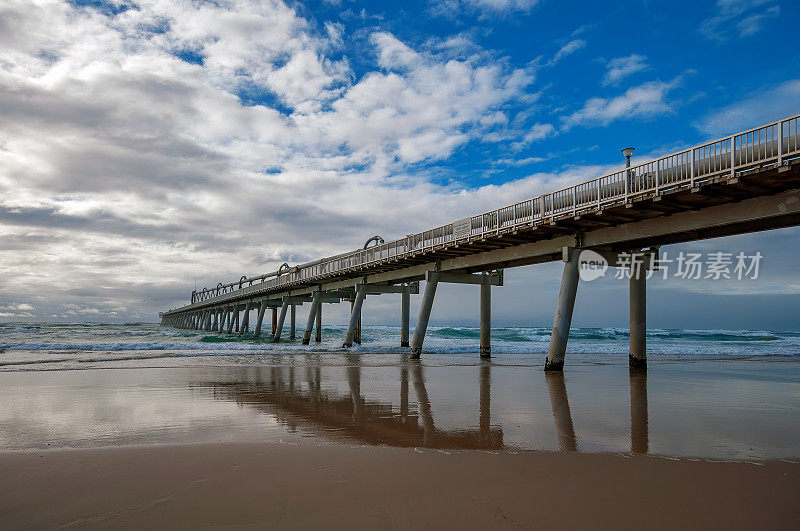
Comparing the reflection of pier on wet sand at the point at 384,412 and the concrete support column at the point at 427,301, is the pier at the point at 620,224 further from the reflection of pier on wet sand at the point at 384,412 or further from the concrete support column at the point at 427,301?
the reflection of pier on wet sand at the point at 384,412

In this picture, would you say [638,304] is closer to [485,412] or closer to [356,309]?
[485,412]

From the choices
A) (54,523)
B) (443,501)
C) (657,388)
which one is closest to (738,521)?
(443,501)

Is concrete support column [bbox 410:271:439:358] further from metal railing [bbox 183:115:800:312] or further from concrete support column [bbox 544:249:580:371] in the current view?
concrete support column [bbox 544:249:580:371]

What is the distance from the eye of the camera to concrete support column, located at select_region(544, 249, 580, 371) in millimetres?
17938

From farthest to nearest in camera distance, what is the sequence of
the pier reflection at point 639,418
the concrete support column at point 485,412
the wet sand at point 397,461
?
the concrete support column at point 485,412
the pier reflection at point 639,418
the wet sand at point 397,461

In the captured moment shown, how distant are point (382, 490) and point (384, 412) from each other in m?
4.22

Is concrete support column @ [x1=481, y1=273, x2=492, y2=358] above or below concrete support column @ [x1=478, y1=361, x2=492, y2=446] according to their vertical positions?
above

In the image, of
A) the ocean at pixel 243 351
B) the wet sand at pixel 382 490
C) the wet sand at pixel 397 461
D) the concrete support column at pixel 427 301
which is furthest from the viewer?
the concrete support column at pixel 427 301

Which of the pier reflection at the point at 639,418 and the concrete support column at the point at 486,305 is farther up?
the concrete support column at the point at 486,305

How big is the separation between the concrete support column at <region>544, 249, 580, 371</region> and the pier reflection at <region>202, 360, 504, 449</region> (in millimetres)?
5206

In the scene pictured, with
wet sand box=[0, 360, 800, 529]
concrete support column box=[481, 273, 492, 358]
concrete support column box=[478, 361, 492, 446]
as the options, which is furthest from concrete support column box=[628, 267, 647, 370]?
concrete support column box=[481, 273, 492, 358]

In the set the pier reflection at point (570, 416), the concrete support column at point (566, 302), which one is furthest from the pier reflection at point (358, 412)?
the concrete support column at point (566, 302)

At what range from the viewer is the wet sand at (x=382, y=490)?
360 centimetres

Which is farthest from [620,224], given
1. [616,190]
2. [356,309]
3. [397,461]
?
[356,309]
